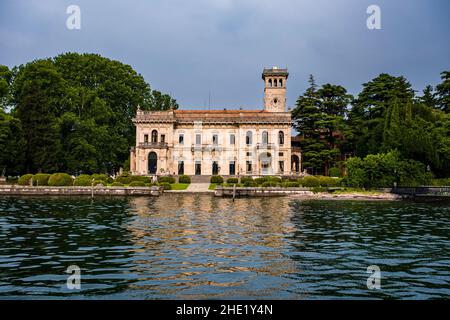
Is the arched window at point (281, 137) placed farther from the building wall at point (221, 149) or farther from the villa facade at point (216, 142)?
the building wall at point (221, 149)

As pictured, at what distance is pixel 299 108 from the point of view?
2466 inches

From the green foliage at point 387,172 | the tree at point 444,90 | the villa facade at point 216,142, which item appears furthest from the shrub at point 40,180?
the tree at point 444,90

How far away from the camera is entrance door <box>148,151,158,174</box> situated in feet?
203

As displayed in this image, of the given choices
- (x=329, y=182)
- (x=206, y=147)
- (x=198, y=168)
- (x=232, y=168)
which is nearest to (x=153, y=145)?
(x=198, y=168)

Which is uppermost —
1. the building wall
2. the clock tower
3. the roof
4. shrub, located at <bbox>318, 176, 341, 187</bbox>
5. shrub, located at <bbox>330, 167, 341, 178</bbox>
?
the clock tower

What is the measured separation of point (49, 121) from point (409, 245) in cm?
4552

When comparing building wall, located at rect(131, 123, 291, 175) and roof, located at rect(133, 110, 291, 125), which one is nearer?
roof, located at rect(133, 110, 291, 125)

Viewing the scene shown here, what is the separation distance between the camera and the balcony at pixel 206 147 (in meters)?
62.7

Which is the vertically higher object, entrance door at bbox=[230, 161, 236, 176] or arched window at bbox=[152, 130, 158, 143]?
arched window at bbox=[152, 130, 158, 143]

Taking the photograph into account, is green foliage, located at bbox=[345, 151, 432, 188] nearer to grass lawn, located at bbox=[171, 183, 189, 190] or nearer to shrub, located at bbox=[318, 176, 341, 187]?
shrub, located at bbox=[318, 176, 341, 187]

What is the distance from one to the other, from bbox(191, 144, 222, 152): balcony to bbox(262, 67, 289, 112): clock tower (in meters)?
9.58

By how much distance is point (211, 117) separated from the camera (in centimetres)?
6281

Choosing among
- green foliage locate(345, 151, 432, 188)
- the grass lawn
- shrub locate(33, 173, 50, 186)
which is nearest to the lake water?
green foliage locate(345, 151, 432, 188)

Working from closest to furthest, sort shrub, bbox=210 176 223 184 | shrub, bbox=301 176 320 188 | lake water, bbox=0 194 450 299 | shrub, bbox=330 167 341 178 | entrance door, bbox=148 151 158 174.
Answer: lake water, bbox=0 194 450 299 → shrub, bbox=301 176 320 188 → shrub, bbox=210 176 223 184 → shrub, bbox=330 167 341 178 → entrance door, bbox=148 151 158 174
